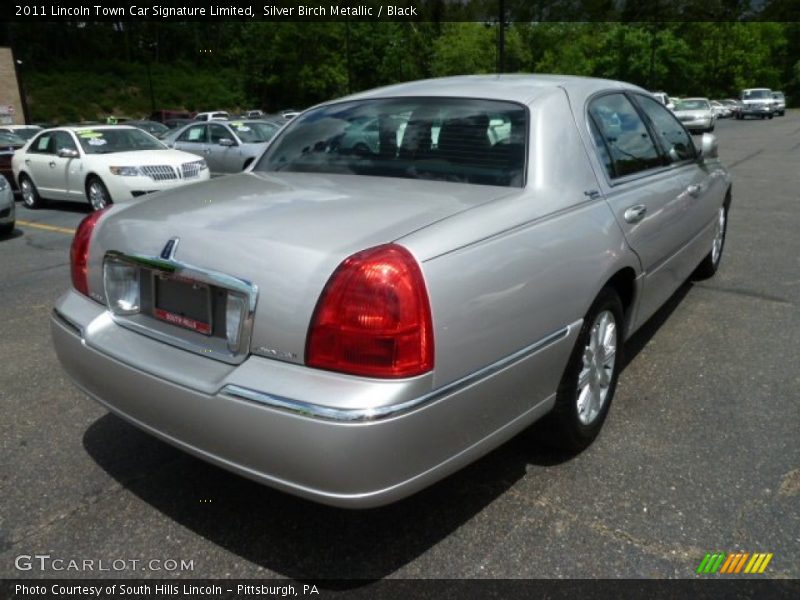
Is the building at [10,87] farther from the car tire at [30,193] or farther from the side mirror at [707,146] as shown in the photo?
the side mirror at [707,146]

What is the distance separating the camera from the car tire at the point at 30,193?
1199 centimetres

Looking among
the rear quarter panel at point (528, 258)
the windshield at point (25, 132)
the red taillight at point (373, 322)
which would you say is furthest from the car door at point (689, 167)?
A: the windshield at point (25, 132)

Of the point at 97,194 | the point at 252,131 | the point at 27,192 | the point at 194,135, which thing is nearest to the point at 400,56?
the point at 194,135

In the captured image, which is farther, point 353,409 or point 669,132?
point 669,132

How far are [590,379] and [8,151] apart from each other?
14788mm

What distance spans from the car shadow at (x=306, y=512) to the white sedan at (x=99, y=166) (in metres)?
7.98

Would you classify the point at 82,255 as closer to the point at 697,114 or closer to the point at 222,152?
the point at 222,152

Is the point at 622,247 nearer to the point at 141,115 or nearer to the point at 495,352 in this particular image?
the point at 495,352

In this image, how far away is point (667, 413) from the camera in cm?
334

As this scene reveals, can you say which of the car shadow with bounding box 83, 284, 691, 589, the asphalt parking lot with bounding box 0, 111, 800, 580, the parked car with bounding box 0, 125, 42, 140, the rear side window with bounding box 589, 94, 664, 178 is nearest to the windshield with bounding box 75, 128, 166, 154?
the parked car with bounding box 0, 125, 42, 140

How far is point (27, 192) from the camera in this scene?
12.2 metres

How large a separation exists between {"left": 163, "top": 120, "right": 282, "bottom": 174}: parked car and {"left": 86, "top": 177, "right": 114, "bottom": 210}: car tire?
9.98 ft

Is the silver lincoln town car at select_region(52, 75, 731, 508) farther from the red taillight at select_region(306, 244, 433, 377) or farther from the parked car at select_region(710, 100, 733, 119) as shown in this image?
the parked car at select_region(710, 100, 733, 119)

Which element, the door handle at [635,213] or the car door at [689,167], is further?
the car door at [689,167]
